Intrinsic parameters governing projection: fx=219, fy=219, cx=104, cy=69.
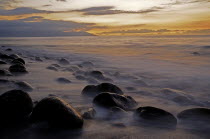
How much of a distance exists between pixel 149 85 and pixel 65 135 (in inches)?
105

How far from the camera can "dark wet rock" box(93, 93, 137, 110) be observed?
269 centimetres

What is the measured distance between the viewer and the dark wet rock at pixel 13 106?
2172 millimetres

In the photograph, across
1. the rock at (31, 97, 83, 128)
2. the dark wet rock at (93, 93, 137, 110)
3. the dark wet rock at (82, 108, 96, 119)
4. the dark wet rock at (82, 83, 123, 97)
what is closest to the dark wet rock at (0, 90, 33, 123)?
the rock at (31, 97, 83, 128)

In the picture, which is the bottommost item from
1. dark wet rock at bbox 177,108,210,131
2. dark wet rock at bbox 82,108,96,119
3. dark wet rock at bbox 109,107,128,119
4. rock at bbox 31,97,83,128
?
dark wet rock at bbox 177,108,210,131

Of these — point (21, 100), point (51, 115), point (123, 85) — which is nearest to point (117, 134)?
point (51, 115)

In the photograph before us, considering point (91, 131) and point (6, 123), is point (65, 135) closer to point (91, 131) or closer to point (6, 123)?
point (91, 131)

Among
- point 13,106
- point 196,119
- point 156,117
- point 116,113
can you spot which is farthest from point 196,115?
point 13,106

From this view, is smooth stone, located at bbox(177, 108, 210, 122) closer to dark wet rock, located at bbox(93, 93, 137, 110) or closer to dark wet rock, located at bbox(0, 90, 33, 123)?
dark wet rock, located at bbox(93, 93, 137, 110)

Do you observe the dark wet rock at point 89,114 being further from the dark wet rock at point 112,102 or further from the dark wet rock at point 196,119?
the dark wet rock at point 196,119

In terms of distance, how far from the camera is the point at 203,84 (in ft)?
14.3

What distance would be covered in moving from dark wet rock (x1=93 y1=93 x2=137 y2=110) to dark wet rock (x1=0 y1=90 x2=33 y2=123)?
86cm

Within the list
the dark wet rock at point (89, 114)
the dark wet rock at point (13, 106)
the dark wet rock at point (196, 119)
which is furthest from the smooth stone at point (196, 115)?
the dark wet rock at point (13, 106)

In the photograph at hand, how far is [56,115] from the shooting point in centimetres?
206

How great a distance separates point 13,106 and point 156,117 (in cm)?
148
